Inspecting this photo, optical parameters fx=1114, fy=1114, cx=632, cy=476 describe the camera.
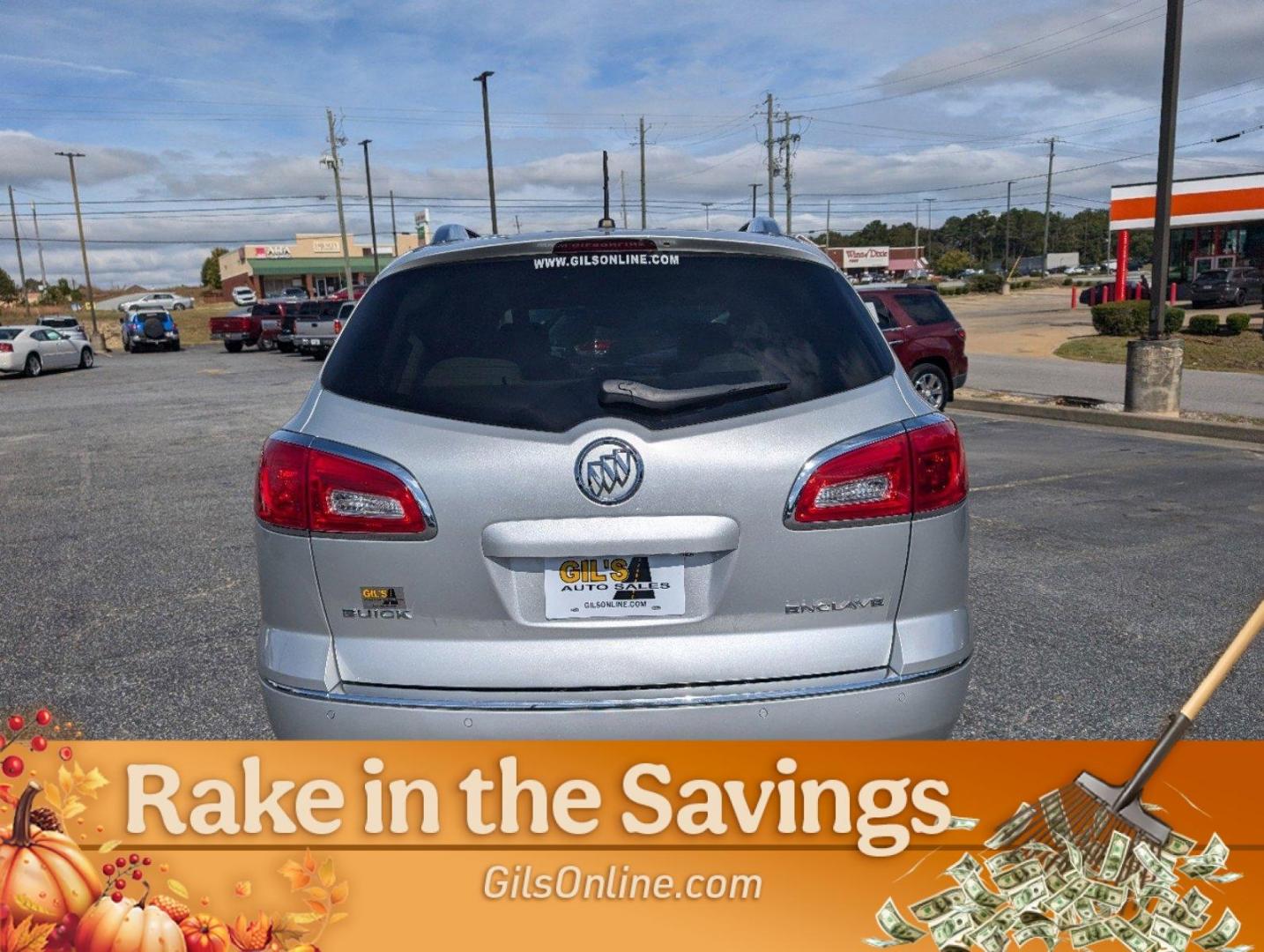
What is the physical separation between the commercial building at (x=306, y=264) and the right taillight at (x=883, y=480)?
107109mm

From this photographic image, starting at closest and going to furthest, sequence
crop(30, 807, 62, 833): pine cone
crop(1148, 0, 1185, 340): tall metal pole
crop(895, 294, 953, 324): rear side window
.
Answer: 1. crop(30, 807, 62, 833): pine cone
2. crop(1148, 0, 1185, 340): tall metal pole
3. crop(895, 294, 953, 324): rear side window

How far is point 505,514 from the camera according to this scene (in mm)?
2619

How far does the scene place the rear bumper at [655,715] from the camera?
8.61ft

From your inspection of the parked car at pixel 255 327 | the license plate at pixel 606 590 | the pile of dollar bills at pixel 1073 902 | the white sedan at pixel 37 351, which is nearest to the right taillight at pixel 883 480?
the license plate at pixel 606 590

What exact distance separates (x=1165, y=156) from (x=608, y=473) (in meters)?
14.0

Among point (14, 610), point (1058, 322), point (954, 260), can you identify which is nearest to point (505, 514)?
point (14, 610)

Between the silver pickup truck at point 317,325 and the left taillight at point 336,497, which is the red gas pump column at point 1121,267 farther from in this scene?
the left taillight at point 336,497

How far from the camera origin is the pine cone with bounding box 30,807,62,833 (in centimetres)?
286

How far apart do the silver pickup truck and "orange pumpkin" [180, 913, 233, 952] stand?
31744 mm

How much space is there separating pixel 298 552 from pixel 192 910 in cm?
89

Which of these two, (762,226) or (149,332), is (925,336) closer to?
(762,226)

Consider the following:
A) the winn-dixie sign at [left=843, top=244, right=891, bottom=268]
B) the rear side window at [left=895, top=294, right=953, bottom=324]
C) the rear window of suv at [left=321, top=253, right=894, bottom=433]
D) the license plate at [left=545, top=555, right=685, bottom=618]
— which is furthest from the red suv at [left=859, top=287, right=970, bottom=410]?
the winn-dixie sign at [left=843, top=244, right=891, bottom=268]

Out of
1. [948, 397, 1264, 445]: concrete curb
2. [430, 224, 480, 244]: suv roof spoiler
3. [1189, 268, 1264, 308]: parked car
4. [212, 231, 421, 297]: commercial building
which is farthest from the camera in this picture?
[212, 231, 421, 297]: commercial building

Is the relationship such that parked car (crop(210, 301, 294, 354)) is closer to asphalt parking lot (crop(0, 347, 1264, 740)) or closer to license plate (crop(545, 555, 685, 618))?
asphalt parking lot (crop(0, 347, 1264, 740))
